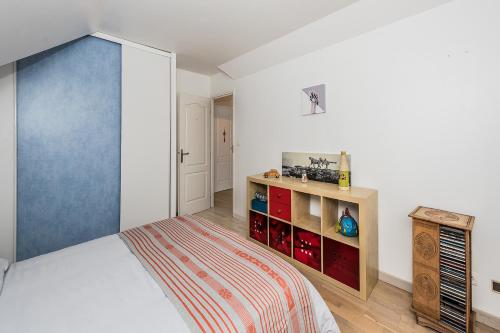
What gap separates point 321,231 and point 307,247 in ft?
0.87

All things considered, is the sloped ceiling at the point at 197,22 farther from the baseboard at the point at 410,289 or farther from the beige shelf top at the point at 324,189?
the baseboard at the point at 410,289

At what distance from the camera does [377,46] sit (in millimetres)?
2006

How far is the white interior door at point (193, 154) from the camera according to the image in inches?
146

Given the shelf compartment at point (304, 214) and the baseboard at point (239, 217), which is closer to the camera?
the shelf compartment at point (304, 214)

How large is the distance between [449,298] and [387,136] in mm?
1256

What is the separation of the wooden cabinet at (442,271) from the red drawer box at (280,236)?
1.11 metres

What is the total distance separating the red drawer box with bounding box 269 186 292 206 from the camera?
2.37m

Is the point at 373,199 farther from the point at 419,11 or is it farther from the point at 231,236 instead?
the point at 419,11

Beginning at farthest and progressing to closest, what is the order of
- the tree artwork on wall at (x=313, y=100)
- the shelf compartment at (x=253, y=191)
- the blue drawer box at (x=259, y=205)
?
the shelf compartment at (x=253, y=191)
the blue drawer box at (x=259, y=205)
the tree artwork on wall at (x=313, y=100)

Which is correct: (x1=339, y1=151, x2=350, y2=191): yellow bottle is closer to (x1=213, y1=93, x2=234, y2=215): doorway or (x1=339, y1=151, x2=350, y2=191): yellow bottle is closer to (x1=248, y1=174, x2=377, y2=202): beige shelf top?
(x1=248, y1=174, x2=377, y2=202): beige shelf top

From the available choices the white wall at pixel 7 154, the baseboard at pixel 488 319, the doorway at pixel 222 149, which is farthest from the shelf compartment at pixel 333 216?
the doorway at pixel 222 149

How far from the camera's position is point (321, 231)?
2.07m

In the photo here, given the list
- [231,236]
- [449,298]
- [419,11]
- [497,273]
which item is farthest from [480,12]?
[231,236]

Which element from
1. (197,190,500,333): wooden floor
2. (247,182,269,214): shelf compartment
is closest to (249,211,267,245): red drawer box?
(247,182,269,214): shelf compartment
